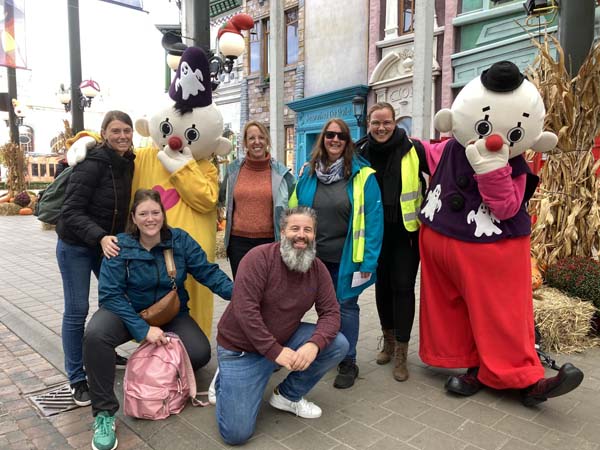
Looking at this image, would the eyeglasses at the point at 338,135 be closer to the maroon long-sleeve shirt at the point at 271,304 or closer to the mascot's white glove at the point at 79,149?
the maroon long-sleeve shirt at the point at 271,304

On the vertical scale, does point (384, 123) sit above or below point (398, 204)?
above

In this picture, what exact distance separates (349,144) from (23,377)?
2778 millimetres

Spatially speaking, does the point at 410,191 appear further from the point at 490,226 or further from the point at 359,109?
the point at 359,109

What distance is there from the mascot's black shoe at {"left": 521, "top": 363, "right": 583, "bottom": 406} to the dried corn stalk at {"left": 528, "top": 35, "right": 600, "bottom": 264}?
1945mm

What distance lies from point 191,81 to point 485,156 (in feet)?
6.37

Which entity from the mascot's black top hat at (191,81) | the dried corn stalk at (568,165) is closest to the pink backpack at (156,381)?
the mascot's black top hat at (191,81)

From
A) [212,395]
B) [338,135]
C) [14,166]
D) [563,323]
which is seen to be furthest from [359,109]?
[14,166]

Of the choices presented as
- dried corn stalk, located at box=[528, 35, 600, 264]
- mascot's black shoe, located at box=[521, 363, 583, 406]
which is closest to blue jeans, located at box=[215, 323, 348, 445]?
mascot's black shoe, located at box=[521, 363, 583, 406]

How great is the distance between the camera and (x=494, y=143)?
285cm

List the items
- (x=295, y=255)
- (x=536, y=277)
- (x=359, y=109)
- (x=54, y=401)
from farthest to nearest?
(x=359, y=109), (x=536, y=277), (x=54, y=401), (x=295, y=255)

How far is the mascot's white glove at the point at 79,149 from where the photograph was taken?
3.04 m

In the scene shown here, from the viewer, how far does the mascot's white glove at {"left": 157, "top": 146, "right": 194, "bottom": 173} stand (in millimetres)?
3369

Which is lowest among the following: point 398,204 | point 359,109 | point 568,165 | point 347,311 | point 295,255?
point 347,311

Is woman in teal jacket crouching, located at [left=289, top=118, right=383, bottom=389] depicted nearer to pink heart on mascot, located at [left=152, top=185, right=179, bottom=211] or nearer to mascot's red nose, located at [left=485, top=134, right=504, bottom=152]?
mascot's red nose, located at [left=485, top=134, right=504, bottom=152]
